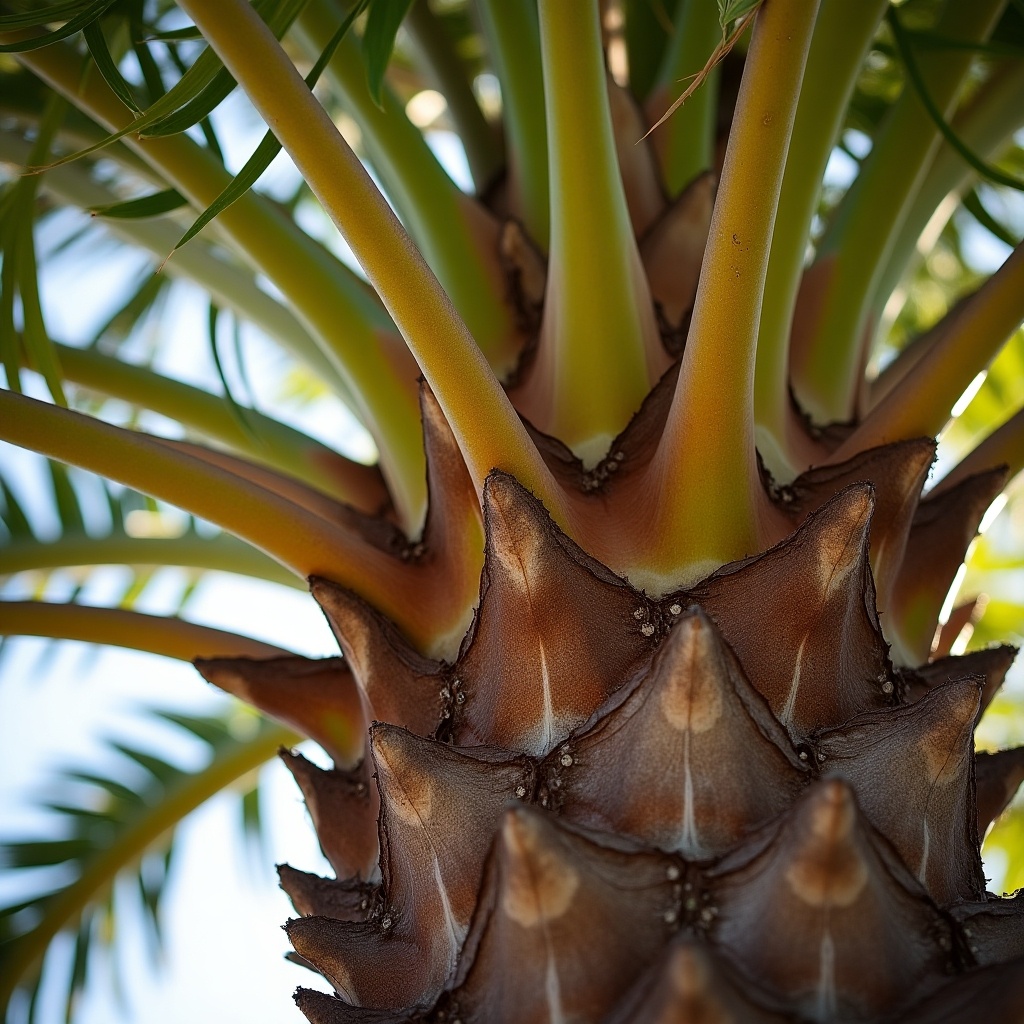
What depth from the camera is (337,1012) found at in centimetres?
93

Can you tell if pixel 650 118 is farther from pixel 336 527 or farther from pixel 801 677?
pixel 801 677

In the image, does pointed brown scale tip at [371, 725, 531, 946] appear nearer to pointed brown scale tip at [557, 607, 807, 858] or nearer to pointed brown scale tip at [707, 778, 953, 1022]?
pointed brown scale tip at [557, 607, 807, 858]

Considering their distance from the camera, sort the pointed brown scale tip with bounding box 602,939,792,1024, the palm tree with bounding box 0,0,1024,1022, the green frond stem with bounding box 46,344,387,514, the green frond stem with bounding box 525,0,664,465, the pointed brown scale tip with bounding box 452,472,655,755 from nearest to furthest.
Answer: the pointed brown scale tip with bounding box 602,939,792,1024 → the palm tree with bounding box 0,0,1024,1022 → the pointed brown scale tip with bounding box 452,472,655,755 → the green frond stem with bounding box 525,0,664,465 → the green frond stem with bounding box 46,344,387,514

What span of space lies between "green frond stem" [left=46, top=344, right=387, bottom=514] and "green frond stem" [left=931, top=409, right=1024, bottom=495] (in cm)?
74

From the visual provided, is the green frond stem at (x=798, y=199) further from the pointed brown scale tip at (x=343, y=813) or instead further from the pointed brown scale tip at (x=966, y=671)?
the pointed brown scale tip at (x=343, y=813)

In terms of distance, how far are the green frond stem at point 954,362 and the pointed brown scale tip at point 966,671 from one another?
0.82 feet

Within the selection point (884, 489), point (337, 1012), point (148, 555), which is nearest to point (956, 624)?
point (884, 489)

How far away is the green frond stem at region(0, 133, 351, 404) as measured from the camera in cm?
154

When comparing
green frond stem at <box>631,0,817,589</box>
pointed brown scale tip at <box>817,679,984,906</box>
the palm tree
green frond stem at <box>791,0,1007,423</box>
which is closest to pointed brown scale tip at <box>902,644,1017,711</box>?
the palm tree

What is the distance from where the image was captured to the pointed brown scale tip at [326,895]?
3.48ft

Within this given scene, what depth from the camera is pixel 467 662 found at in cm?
104

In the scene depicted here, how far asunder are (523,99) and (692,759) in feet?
3.36

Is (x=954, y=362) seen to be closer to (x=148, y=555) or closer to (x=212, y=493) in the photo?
(x=212, y=493)

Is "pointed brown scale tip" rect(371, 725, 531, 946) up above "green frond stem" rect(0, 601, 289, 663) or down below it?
below
